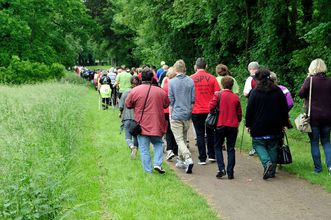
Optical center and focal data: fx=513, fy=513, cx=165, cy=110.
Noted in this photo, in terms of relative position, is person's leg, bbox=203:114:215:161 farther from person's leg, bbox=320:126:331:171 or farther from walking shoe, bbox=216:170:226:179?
person's leg, bbox=320:126:331:171

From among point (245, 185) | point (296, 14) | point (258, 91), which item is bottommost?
point (245, 185)

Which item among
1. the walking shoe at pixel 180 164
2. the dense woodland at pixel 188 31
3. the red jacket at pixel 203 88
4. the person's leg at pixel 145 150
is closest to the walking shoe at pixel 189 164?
the walking shoe at pixel 180 164

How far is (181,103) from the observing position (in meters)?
9.91

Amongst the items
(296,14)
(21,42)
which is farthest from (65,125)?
(21,42)

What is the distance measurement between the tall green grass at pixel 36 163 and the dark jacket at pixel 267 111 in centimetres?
337

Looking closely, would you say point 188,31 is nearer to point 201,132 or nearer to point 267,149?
point 201,132

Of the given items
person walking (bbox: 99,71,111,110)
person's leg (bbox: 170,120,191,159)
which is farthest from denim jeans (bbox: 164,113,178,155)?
person walking (bbox: 99,71,111,110)

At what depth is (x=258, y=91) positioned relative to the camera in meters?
9.06

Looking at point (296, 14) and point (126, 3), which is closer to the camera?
point (296, 14)

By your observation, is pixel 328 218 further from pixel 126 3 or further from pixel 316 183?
pixel 126 3

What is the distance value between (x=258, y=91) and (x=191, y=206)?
108 inches

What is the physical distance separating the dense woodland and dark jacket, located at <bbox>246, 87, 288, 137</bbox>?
20.8ft

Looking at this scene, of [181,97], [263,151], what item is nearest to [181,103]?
[181,97]

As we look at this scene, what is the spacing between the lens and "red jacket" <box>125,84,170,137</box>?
365 inches
